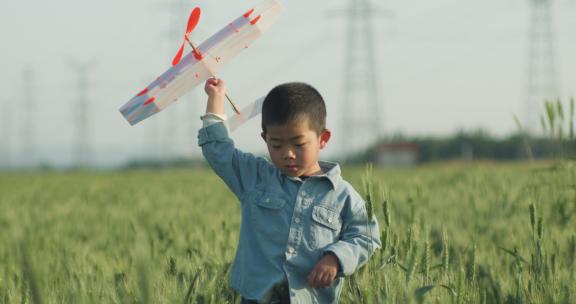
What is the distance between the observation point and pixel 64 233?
418 cm

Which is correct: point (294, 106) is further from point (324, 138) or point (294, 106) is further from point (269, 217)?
point (269, 217)

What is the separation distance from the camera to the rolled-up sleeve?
1901 millimetres

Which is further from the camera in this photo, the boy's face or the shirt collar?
the shirt collar

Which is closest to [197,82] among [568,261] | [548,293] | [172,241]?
[548,293]

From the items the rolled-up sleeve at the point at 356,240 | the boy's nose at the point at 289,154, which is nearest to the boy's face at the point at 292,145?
the boy's nose at the point at 289,154

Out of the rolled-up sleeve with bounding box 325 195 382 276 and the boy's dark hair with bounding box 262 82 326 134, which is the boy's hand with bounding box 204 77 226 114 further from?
the rolled-up sleeve with bounding box 325 195 382 276

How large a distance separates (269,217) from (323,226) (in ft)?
0.51

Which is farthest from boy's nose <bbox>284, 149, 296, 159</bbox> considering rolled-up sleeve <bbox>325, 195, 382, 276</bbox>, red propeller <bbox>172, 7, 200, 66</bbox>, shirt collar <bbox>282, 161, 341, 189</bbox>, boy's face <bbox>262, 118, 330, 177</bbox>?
red propeller <bbox>172, 7, 200, 66</bbox>

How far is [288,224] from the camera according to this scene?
6.60 feet

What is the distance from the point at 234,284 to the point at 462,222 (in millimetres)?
2491

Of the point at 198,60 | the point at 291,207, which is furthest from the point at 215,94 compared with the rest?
the point at 291,207

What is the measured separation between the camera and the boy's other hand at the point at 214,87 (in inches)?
81.6

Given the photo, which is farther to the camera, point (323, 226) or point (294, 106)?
point (323, 226)

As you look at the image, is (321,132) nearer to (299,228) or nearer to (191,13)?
(299,228)
